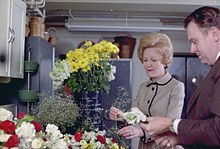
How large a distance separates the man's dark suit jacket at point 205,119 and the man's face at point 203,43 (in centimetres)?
5

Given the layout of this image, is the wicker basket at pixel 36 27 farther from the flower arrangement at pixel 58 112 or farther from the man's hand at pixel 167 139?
the man's hand at pixel 167 139

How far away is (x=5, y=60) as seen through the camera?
2.51m

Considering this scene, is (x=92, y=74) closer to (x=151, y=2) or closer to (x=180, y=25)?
(x=151, y=2)

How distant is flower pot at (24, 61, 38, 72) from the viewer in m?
2.93

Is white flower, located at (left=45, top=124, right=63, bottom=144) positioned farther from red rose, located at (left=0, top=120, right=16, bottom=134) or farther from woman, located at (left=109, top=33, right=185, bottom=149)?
woman, located at (left=109, top=33, right=185, bottom=149)

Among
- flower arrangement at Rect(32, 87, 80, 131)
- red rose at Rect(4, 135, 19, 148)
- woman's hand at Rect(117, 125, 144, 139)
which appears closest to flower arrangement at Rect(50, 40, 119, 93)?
flower arrangement at Rect(32, 87, 80, 131)

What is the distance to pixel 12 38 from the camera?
8.43ft

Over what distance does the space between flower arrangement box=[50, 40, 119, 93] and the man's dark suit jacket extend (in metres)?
0.80

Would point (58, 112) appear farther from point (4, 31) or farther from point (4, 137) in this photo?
point (4, 31)

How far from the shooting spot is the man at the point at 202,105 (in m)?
1.23

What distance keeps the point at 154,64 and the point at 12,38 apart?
1062mm

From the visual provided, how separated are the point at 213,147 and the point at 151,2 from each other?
8.37ft

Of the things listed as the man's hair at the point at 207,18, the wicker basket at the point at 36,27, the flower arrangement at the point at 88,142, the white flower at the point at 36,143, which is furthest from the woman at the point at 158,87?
the wicker basket at the point at 36,27

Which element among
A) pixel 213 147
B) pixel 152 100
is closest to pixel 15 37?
pixel 152 100
